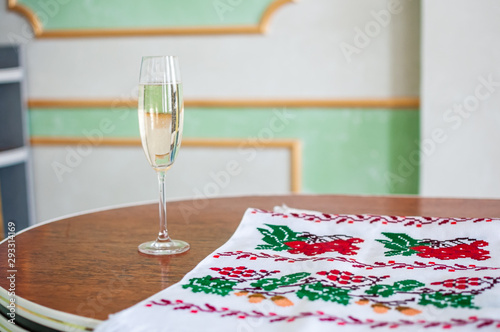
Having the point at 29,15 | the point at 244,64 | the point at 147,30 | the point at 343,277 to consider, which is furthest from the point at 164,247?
the point at 29,15

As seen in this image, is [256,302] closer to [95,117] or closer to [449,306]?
[449,306]

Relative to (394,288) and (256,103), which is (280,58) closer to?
(256,103)

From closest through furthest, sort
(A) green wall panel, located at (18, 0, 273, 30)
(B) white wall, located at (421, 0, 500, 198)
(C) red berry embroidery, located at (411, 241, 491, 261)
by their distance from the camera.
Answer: (C) red berry embroidery, located at (411, 241, 491, 261) < (B) white wall, located at (421, 0, 500, 198) < (A) green wall panel, located at (18, 0, 273, 30)

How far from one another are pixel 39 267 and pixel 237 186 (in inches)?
81.8

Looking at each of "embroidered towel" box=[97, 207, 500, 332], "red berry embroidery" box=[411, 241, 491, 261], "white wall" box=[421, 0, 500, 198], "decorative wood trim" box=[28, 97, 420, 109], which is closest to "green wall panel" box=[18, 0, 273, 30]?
"decorative wood trim" box=[28, 97, 420, 109]

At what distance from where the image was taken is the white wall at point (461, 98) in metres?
2.40

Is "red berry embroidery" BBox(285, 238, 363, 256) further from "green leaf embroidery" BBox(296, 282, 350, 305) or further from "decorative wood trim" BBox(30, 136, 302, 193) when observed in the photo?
"decorative wood trim" BBox(30, 136, 302, 193)

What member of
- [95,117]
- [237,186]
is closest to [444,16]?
[237,186]

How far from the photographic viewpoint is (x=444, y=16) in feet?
7.93

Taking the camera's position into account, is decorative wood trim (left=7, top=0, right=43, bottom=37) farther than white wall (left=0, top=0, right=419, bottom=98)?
Yes

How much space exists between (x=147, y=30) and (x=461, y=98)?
134 centimetres

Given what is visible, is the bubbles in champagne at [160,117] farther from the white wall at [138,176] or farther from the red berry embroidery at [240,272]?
the white wall at [138,176]

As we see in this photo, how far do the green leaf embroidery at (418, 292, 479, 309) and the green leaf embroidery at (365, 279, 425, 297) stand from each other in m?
0.03

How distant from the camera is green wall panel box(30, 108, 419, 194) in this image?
105 inches
